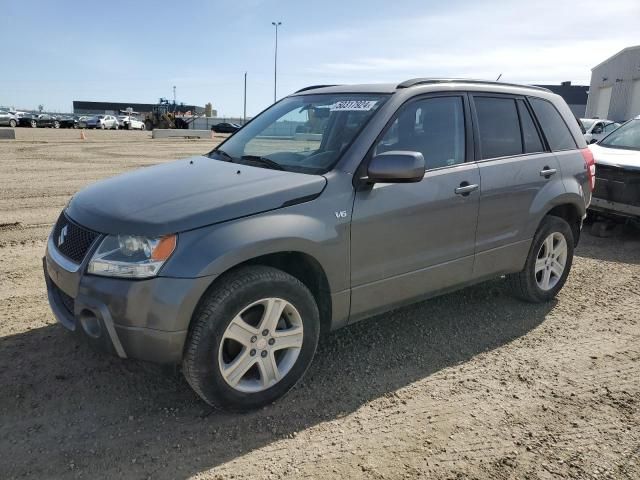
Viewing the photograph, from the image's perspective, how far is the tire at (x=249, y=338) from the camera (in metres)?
2.80

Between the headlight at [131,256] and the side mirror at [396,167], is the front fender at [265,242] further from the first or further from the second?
the side mirror at [396,167]

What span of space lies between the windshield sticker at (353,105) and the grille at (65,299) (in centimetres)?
219

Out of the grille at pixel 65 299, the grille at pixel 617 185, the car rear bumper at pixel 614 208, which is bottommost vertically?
the grille at pixel 65 299

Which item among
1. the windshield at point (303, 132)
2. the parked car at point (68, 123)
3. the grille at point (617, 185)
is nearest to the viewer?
the windshield at point (303, 132)

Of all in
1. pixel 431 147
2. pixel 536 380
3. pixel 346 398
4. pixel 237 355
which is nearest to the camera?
pixel 237 355

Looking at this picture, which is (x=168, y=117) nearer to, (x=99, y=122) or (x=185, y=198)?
(x=99, y=122)

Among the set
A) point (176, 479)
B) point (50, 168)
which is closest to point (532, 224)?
point (176, 479)

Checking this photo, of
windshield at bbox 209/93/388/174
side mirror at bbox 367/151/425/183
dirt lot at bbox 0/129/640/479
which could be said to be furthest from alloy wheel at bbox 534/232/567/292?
windshield at bbox 209/93/388/174

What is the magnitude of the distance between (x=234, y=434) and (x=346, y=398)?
0.74 metres

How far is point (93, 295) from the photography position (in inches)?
109

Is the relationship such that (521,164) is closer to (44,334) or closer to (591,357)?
(591,357)

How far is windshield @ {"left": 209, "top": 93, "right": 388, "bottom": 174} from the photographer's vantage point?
3.53 metres

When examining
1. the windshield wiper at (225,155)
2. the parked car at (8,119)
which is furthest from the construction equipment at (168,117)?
the windshield wiper at (225,155)

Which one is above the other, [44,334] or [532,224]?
[532,224]
